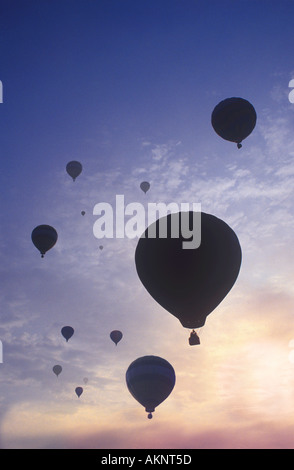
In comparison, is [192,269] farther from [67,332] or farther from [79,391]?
[79,391]

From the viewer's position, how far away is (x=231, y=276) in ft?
36.4

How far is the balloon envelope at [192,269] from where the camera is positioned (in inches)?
418

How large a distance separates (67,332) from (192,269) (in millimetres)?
23144

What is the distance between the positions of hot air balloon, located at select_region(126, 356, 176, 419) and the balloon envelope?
44.9ft

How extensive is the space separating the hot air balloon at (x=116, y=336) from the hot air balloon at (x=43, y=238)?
10.0m

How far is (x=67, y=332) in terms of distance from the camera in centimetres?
3103

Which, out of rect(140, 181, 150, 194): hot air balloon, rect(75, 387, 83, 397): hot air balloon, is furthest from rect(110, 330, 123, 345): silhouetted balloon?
rect(140, 181, 150, 194): hot air balloon

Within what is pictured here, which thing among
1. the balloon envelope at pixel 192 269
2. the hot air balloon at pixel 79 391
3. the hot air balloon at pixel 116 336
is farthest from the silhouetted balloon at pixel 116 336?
the balloon envelope at pixel 192 269

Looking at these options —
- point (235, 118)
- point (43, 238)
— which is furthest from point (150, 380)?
point (235, 118)

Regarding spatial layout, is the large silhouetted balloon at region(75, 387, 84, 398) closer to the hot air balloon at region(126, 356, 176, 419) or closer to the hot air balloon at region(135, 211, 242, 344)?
the hot air balloon at region(126, 356, 176, 419)

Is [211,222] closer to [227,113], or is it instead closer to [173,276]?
[173,276]
